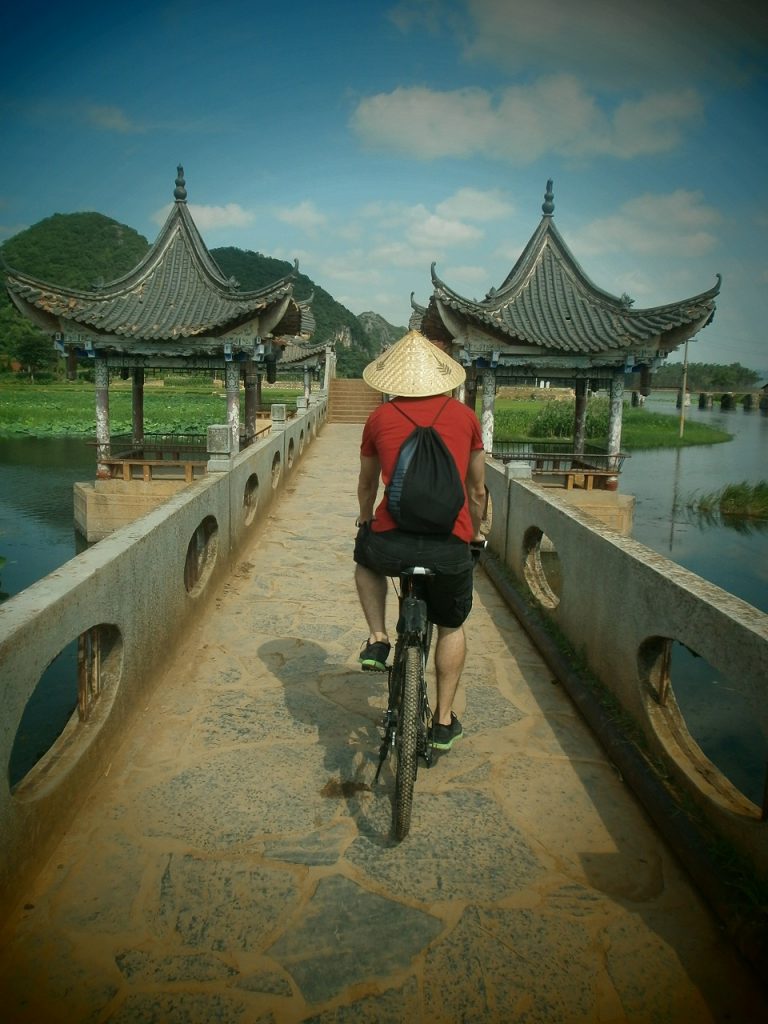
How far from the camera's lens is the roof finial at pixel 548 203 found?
15.3m

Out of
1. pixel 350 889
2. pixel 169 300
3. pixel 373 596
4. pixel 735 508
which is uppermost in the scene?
pixel 169 300

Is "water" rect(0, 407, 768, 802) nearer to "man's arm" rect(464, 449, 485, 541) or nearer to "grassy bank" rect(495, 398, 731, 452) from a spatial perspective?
"grassy bank" rect(495, 398, 731, 452)

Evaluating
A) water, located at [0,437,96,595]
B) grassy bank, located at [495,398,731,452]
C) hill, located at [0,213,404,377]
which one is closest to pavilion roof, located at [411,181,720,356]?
water, located at [0,437,96,595]

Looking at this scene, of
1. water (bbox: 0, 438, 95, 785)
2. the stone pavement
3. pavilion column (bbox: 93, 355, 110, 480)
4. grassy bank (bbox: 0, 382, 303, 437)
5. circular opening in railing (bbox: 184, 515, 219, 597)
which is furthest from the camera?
grassy bank (bbox: 0, 382, 303, 437)

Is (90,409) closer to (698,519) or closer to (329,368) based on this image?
(329,368)

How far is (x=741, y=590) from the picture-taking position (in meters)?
11.8

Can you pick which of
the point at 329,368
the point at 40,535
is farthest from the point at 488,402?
the point at 329,368

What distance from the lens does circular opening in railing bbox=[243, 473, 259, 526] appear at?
24.1 feet

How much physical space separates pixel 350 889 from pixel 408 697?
2.15 feet

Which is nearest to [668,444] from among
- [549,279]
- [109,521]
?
[549,279]

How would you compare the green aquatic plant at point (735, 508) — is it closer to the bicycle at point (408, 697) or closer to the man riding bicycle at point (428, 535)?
the man riding bicycle at point (428, 535)

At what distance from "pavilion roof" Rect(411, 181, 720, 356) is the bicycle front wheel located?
10175 millimetres

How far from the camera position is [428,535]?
105 inches

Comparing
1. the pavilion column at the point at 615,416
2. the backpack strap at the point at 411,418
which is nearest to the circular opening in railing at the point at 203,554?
the backpack strap at the point at 411,418
